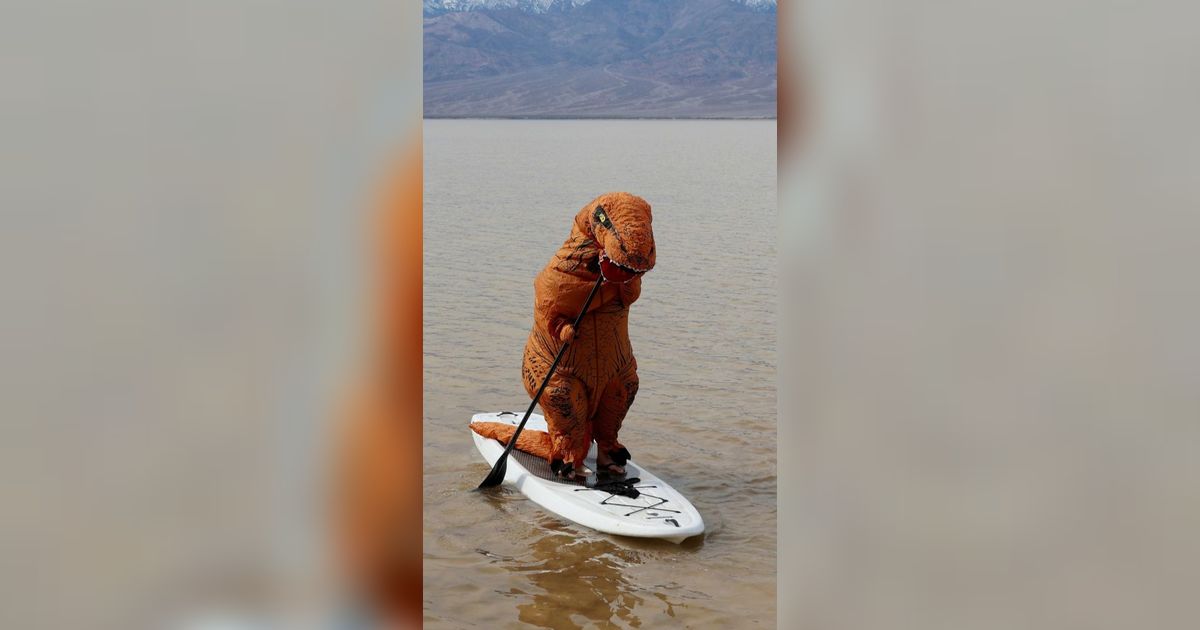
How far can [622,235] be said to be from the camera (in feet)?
15.6

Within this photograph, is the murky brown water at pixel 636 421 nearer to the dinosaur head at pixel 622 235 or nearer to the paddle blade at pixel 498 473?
the paddle blade at pixel 498 473

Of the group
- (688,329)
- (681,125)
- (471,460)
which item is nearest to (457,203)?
(688,329)

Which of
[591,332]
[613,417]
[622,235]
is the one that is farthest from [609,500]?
[622,235]

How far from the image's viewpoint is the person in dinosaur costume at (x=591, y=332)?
481 centimetres

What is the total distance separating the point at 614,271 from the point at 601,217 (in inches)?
8.8

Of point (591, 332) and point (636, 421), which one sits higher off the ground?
point (591, 332)

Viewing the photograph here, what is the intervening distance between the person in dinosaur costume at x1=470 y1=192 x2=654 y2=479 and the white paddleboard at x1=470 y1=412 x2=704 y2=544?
0.33 ft

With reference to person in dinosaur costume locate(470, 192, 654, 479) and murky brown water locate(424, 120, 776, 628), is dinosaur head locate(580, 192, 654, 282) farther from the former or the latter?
murky brown water locate(424, 120, 776, 628)

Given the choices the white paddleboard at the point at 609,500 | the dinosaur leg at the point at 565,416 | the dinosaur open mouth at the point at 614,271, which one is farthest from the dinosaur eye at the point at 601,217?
the white paddleboard at the point at 609,500

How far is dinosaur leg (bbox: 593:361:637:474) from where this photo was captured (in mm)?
5316
